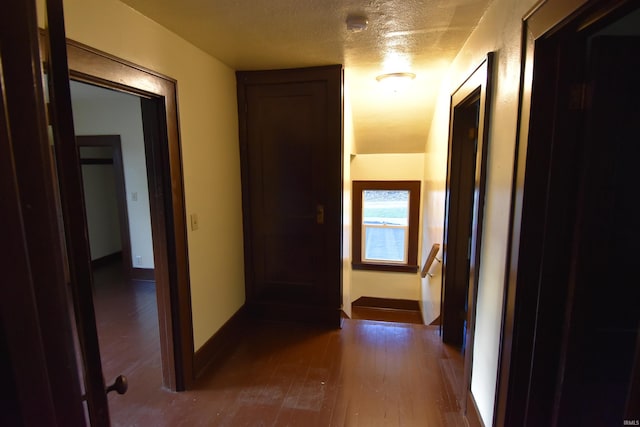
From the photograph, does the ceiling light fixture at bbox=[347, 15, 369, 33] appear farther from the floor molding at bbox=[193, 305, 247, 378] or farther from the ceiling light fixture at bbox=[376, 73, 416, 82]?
the floor molding at bbox=[193, 305, 247, 378]

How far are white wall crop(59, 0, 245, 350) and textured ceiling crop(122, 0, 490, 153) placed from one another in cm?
12

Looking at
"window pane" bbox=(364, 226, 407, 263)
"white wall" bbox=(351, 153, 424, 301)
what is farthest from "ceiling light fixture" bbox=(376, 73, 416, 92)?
"window pane" bbox=(364, 226, 407, 263)

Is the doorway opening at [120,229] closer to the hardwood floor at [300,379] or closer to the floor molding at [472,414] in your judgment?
the hardwood floor at [300,379]

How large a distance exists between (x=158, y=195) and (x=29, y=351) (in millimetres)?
1625

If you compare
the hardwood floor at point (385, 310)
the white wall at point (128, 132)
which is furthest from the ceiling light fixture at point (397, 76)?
the hardwood floor at point (385, 310)

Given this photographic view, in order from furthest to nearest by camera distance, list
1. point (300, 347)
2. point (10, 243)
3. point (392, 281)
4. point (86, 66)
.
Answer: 1. point (392, 281)
2. point (300, 347)
3. point (86, 66)
4. point (10, 243)

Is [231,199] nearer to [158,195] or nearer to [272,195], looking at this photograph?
[272,195]

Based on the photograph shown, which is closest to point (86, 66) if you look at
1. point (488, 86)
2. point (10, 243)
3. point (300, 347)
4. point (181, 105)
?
point (181, 105)

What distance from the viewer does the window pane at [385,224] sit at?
194 inches

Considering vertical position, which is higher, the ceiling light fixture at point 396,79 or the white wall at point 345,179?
the ceiling light fixture at point 396,79

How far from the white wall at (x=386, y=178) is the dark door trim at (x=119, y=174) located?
9.95ft

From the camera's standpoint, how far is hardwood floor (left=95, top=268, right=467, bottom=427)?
1.92 metres

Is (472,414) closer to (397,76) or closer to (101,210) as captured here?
(397,76)

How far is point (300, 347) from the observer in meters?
2.67
